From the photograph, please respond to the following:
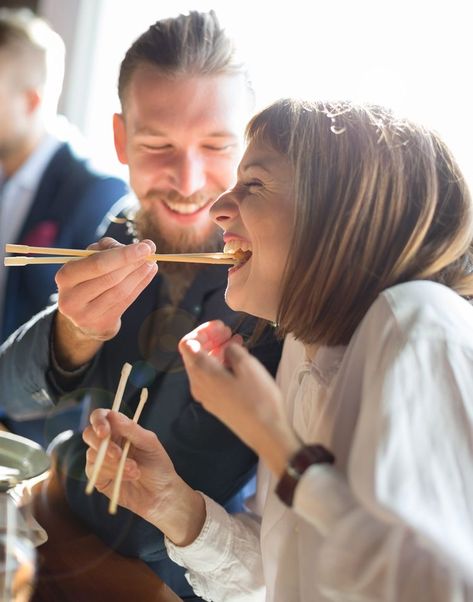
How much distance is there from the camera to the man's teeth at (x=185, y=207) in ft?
4.24

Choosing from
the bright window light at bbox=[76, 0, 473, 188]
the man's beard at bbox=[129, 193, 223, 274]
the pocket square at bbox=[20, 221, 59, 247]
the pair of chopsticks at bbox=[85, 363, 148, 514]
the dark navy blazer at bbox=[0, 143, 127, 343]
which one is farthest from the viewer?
the pocket square at bbox=[20, 221, 59, 247]

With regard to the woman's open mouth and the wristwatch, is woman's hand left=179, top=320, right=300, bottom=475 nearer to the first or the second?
the wristwatch

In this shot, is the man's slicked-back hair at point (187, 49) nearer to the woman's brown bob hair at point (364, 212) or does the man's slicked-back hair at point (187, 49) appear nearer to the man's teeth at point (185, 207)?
the man's teeth at point (185, 207)

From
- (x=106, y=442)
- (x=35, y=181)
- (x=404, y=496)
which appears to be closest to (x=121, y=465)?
(x=106, y=442)

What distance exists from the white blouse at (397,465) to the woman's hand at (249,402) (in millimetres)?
38

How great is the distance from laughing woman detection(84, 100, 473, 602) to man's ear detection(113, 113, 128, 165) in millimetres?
544

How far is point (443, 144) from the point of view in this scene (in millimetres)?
845

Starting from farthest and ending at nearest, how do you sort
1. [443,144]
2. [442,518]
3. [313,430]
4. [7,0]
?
[7,0], [443,144], [313,430], [442,518]

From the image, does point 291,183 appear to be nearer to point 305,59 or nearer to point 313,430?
point 313,430

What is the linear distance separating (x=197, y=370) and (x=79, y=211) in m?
1.23

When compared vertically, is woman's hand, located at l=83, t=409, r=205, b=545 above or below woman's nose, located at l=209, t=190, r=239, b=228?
below

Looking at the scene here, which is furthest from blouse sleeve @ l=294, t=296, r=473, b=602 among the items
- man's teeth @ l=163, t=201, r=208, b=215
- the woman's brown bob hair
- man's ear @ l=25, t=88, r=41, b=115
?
man's ear @ l=25, t=88, r=41, b=115

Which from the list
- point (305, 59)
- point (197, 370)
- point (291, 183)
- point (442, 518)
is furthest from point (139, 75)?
point (442, 518)

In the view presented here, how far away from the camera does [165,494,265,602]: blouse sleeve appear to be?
1.04m
